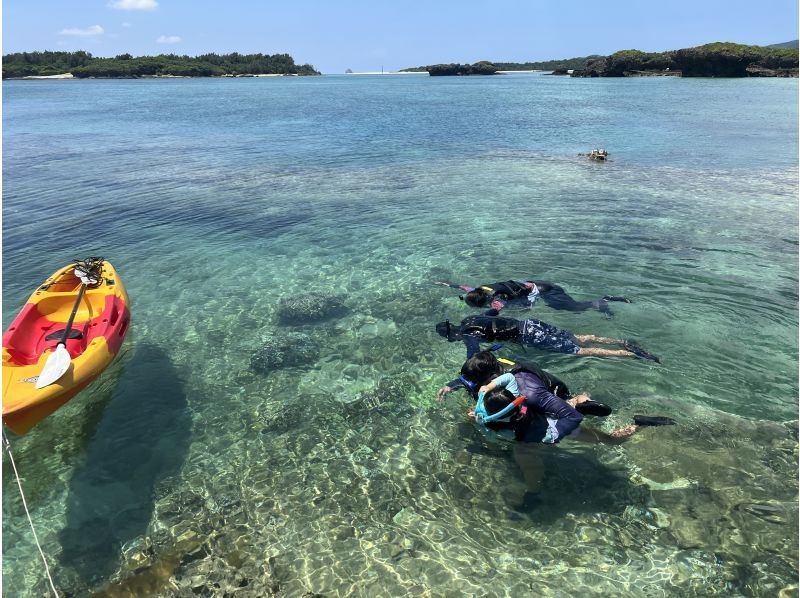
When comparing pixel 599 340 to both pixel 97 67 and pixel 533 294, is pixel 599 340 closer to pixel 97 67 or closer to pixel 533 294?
pixel 533 294

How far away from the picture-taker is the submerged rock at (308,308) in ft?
38.0

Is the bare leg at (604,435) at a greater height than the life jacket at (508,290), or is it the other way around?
the life jacket at (508,290)

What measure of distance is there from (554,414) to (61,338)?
863 cm

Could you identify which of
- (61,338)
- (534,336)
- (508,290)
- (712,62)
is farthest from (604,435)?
(712,62)

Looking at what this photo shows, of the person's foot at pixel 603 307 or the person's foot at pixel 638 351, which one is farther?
the person's foot at pixel 603 307

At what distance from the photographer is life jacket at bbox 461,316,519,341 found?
9375 millimetres

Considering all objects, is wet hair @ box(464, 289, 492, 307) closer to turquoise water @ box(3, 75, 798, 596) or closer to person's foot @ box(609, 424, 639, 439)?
turquoise water @ box(3, 75, 798, 596)

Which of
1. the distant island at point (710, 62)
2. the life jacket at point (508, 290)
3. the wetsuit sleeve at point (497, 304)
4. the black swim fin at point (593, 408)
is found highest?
the distant island at point (710, 62)

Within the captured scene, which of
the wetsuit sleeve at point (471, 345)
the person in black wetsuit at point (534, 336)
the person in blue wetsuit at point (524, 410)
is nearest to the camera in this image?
the person in blue wetsuit at point (524, 410)

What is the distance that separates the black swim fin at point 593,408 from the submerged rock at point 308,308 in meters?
6.26

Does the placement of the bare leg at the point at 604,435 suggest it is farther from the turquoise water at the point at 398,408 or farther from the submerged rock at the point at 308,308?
→ the submerged rock at the point at 308,308

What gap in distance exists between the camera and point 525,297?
437 inches

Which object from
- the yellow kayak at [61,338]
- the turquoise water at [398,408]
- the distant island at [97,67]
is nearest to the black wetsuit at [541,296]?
the turquoise water at [398,408]

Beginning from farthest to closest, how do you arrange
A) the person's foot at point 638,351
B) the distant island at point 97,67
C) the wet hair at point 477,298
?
the distant island at point 97,67, the wet hair at point 477,298, the person's foot at point 638,351
